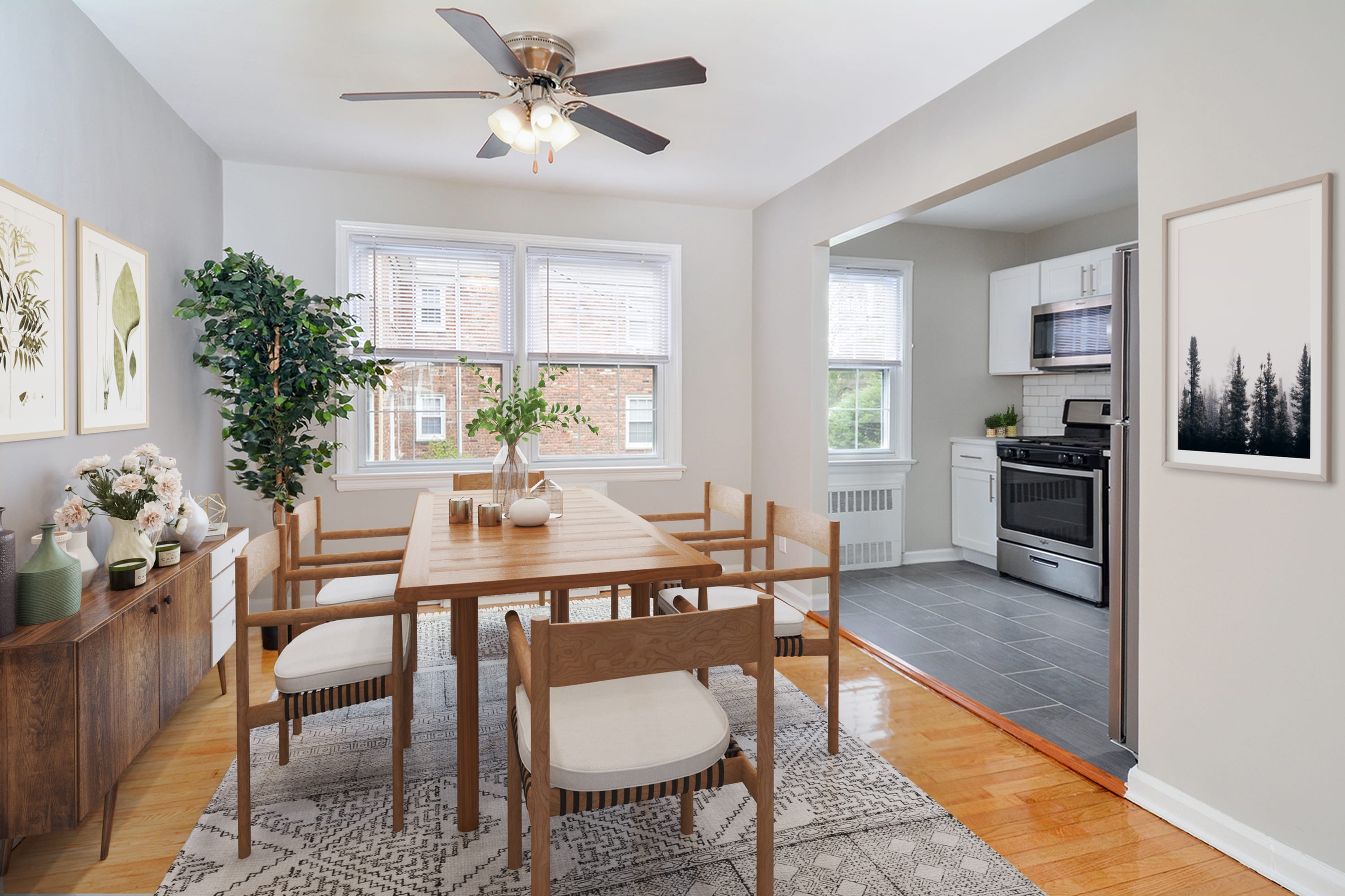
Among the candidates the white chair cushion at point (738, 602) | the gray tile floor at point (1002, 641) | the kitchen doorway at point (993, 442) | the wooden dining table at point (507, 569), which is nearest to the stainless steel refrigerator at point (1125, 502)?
the gray tile floor at point (1002, 641)

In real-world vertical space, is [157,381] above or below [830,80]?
below

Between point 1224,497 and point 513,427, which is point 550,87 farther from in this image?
point 1224,497

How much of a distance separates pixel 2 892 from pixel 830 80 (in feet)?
12.4

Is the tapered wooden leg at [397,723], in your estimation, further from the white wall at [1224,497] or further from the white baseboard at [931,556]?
the white baseboard at [931,556]

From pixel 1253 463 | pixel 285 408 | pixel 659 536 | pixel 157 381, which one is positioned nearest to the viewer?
pixel 1253 463

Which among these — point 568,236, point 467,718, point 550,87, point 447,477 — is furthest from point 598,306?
point 467,718

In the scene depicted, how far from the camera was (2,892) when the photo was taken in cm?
183

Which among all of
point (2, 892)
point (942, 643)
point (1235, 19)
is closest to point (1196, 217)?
point (1235, 19)

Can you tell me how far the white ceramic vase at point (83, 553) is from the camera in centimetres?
225

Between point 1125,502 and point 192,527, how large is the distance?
3.51m

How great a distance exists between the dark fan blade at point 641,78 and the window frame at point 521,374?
2.26 metres

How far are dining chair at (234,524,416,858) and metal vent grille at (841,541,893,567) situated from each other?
3775 mm

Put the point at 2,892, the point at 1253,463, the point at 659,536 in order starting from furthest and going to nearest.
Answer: the point at 659,536 → the point at 1253,463 → the point at 2,892

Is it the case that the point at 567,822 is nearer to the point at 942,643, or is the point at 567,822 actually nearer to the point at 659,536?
the point at 659,536
